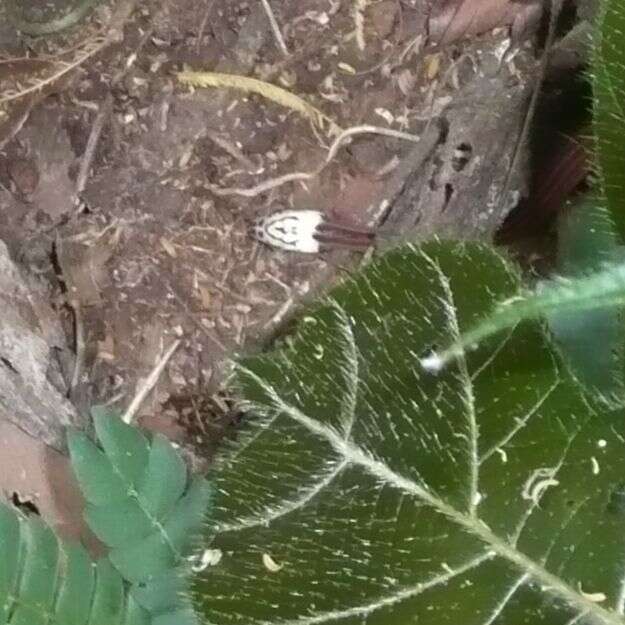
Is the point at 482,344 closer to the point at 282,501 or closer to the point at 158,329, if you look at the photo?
the point at 282,501

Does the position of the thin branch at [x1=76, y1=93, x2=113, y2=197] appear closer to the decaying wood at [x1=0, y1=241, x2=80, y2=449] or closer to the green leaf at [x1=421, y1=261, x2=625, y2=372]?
the decaying wood at [x1=0, y1=241, x2=80, y2=449]

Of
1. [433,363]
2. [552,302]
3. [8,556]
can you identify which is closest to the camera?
[552,302]

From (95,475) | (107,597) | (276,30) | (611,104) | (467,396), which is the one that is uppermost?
(276,30)

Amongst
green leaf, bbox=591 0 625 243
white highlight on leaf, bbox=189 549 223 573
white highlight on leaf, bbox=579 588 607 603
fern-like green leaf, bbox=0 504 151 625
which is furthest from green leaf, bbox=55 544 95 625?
green leaf, bbox=591 0 625 243

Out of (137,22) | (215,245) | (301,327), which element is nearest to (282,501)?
(301,327)

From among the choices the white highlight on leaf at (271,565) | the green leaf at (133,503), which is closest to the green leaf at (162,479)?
the green leaf at (133,503)

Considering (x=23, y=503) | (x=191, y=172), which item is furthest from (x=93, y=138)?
(x=23, y=503)

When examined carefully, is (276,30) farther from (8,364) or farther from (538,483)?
(538,483)
